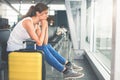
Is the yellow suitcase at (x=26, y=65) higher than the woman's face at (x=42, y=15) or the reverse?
the reverse

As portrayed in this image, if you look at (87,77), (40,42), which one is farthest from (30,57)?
(87,77)

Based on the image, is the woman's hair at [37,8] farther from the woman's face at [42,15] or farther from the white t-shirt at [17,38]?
the white t-shirt at [17,38]

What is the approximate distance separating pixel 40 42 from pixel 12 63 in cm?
55

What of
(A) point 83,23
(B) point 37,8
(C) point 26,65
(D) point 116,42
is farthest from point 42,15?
(A) point 83,23

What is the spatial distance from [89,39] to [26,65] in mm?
4991

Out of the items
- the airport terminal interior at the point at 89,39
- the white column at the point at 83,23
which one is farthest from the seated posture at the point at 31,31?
the white column at the point at 83,23

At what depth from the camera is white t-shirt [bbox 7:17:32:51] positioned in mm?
3131

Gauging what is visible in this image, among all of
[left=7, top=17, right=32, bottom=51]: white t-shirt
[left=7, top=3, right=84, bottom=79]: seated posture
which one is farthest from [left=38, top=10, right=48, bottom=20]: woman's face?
[left=7, top=17, right=32, bottom=51]: white t-shirt

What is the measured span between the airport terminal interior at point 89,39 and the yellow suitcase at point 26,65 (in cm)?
18

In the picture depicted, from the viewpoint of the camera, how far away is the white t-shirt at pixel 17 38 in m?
3.13

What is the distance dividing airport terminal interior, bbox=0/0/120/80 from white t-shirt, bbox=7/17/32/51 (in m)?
0.14

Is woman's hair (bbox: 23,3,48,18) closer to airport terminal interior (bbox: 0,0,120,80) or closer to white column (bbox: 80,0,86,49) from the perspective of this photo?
airport terminal interior (bbox: 0,0,120,80)

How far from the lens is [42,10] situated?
3168 mm

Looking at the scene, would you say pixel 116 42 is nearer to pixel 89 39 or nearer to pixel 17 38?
pixel 17 38
